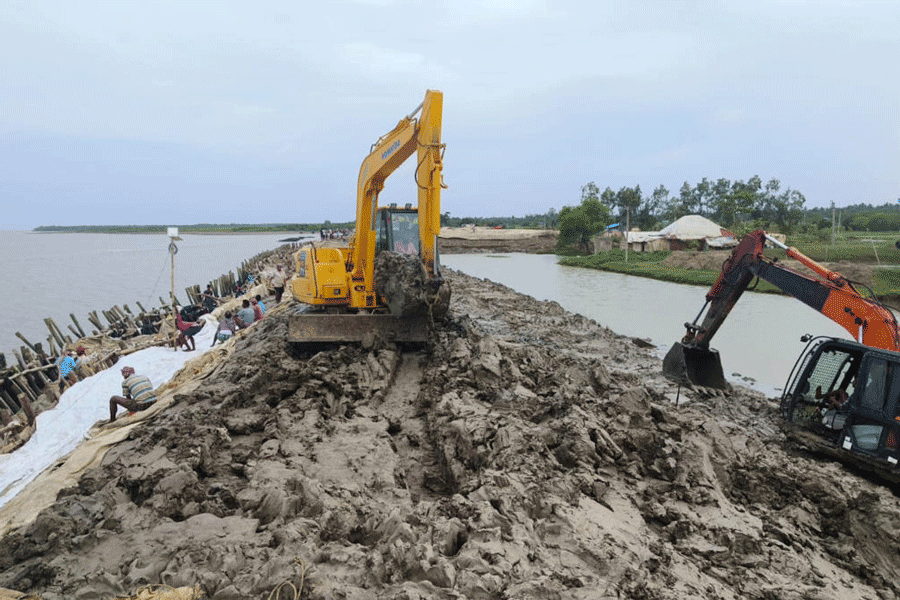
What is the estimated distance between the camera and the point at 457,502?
4156 mm

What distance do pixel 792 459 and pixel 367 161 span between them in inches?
279

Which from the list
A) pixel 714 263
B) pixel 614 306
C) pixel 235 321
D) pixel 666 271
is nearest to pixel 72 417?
pixel 235 321

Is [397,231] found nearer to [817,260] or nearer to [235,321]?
[235,321]

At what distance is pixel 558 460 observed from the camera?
5047 mm

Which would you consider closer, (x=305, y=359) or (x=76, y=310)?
(x=305, y=359)

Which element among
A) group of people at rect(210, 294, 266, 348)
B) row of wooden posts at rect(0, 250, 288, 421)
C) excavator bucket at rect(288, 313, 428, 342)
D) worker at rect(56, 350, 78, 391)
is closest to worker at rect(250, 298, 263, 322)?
group of people at rect(210, 294, 266, 348)

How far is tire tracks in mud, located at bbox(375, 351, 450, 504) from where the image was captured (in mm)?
5297

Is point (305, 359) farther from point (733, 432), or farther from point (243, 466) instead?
point (733, 432)

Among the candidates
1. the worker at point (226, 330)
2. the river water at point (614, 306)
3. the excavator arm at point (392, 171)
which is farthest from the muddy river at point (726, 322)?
the worker at point (226, 330)

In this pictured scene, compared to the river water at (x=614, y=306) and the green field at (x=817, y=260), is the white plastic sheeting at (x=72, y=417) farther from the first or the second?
the green field at (x=817, y=260)

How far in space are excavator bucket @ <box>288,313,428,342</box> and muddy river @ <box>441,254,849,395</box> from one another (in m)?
6.45

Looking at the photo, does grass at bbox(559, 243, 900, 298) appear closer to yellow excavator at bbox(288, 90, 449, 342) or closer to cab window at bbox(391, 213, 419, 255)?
cab window at bbox(391, 213, 419, 255)

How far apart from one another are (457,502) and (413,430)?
91.2 inches

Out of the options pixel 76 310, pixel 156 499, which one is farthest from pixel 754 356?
pixel 76 310
